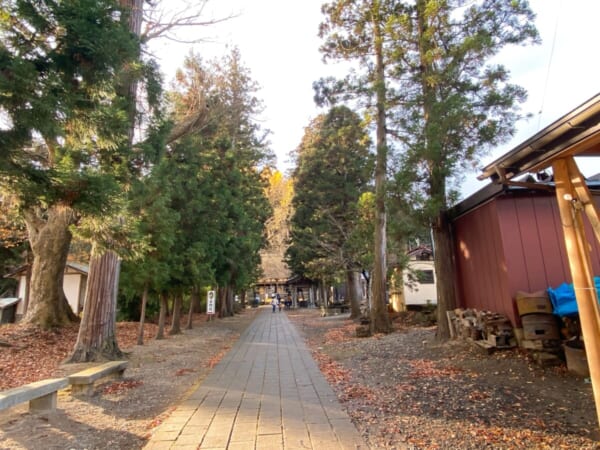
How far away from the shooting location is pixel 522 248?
22.6 feet

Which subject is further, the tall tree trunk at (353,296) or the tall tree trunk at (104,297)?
the tall tree trunk at (353,296)

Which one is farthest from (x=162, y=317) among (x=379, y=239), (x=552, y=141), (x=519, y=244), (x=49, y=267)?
(x=552, y=141)

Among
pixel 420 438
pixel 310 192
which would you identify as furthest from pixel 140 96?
pixel 310 192

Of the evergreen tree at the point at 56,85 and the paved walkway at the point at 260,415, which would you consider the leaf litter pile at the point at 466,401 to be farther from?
the evergreen tree at the point at 56,85

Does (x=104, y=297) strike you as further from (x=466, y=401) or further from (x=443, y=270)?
(x=443, y=270)

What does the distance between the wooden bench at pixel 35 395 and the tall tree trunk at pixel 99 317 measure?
126 inches

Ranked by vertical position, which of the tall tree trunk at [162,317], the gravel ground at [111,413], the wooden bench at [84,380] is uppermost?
the tall tree trunk at [162,317]

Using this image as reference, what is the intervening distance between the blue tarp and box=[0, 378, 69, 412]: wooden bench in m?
7.20

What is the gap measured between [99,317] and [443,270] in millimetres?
7737

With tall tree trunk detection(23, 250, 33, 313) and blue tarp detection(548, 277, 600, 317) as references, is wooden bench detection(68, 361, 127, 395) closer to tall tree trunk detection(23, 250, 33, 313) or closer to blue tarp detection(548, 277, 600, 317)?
blue tarp detection(548, 277, 600, 317)

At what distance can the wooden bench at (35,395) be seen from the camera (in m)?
3.66

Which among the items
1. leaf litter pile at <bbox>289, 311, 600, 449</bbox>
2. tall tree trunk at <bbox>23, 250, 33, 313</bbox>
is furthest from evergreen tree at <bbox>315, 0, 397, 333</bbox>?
tall tree trunk at <bbox>23, 250, 33, 313</bbox>

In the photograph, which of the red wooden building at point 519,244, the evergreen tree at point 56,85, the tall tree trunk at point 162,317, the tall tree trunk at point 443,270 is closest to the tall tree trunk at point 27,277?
the tall tree trunk at point 162,317

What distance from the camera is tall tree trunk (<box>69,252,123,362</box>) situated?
7.71 meters
